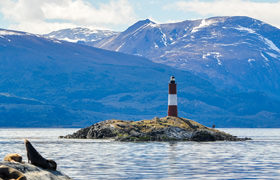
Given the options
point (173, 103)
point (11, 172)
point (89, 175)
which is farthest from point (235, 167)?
point (173, 103)

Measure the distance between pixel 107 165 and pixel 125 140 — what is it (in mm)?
61276

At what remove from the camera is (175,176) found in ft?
161

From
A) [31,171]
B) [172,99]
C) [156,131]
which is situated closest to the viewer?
[31,171]

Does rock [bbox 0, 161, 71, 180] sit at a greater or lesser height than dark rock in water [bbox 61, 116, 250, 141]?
lesser

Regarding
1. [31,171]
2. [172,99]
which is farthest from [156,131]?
[31,171]

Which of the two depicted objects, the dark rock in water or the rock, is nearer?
the rock

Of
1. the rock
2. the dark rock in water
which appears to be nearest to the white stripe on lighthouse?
the dark rock in water

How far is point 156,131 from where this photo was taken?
127750mm

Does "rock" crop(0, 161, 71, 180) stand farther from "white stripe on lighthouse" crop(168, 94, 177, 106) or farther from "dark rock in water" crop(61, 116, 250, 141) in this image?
"white stripe on lighthouse" crop(168, 94, 177, 106)

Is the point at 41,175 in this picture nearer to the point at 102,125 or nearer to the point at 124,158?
the point at 124,158

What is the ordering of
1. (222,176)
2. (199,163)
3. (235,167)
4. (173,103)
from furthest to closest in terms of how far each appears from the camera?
(173,103) → (199,163) → (235,167) → (222,176)

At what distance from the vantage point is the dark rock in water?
125m

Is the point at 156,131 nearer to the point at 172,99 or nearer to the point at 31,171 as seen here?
the point at 172,99

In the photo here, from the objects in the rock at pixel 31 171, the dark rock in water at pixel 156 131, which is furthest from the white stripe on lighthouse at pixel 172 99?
the rock at pixel 31 171
